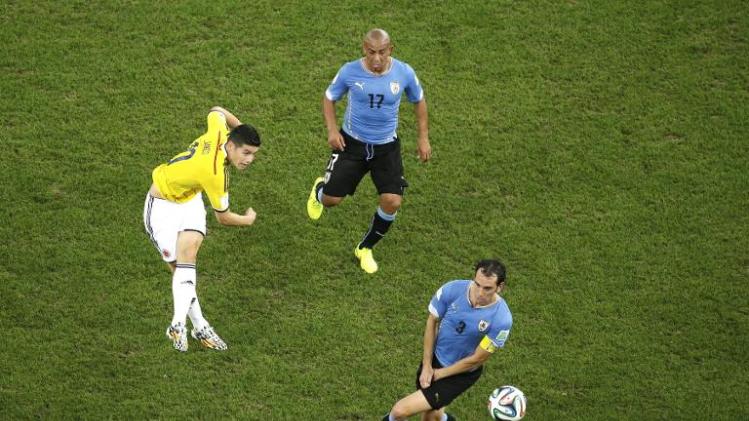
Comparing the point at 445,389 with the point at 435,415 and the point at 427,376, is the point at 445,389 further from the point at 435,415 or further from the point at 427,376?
the point at 435,415

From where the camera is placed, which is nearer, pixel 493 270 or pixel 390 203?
pixel 493 270

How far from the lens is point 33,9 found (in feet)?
47.6

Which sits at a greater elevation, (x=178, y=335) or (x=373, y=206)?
(x=373, y=206)

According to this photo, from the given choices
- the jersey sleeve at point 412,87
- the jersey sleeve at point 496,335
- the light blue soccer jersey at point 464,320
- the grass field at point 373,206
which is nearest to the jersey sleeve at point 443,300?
the light blue soccer jersey at point 464,320

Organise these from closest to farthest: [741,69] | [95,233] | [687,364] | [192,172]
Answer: [192,172] < [687,364] < [95,233] < [741,69]

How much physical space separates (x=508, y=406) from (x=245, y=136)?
340 centimetres

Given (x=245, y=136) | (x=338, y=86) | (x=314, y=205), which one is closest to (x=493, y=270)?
(x=245, y=136)

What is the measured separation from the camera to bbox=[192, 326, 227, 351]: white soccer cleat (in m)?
10.5

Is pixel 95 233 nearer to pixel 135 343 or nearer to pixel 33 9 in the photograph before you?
pixel 135 343

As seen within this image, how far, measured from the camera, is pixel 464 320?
9.11 metres

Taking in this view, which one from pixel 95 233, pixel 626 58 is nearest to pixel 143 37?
pixel 95 233

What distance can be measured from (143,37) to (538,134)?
17.8 feet

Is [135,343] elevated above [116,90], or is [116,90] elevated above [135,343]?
[116,90]

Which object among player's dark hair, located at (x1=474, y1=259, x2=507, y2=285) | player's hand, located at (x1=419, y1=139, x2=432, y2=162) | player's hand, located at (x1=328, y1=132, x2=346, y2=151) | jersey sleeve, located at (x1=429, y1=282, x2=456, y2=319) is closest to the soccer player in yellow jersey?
player's hand, located at (x1=328, y1=132, x2=346, y2=151)
